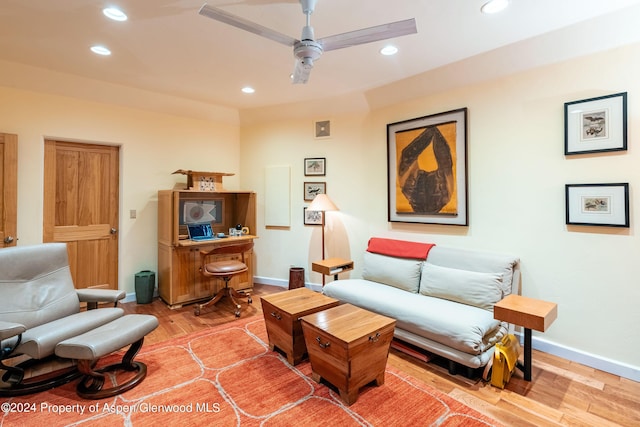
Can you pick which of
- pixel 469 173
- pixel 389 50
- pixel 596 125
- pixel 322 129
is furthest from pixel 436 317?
pixel 322 129

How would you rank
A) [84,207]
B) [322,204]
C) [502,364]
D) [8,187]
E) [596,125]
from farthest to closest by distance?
[322,204] < [84,207] < [8,187] < [596,125] < [502,364]

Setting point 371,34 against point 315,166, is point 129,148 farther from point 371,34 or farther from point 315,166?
point 371,34

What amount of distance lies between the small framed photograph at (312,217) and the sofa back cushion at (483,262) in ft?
5.91

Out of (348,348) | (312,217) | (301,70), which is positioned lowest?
(348,348)

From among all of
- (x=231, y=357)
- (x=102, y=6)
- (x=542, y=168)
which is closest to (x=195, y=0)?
(x=102, y=6)

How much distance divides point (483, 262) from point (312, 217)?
94.4 inches

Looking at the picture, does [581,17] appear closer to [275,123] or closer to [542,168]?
[542,168]

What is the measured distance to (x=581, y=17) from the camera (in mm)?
2271

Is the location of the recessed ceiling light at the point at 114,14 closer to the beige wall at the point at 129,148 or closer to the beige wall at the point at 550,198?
the beige wall at the point at 129,148

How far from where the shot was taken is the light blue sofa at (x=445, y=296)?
232 cm

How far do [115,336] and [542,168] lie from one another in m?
3.74

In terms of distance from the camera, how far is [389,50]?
9.20 feet

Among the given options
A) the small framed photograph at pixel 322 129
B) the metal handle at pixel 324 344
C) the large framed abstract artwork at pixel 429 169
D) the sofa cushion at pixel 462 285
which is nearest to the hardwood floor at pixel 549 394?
the sofa cushion at pixel 462 285

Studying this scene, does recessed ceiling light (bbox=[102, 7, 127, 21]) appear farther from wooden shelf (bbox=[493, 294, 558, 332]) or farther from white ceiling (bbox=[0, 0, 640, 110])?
wooden shelf (bbox=[493, 294, 558, 332])
